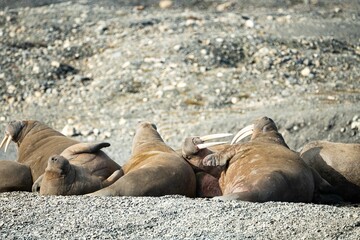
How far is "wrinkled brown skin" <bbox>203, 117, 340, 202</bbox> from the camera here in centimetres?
827

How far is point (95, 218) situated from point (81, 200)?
641 mm

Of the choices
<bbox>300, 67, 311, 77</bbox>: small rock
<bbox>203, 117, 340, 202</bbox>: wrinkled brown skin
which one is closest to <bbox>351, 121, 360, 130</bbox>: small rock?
<bbox>300, 67, 311, 77</bbox>: small rock

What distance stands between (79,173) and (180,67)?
7.43 metres

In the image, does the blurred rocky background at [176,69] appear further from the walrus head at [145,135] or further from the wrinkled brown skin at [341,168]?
the wrinkled brown skin at [341,168]

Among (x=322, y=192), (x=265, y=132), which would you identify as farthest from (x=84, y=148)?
(x=322, y=192)

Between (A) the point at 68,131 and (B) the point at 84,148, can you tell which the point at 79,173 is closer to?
(B) the point at 84,148

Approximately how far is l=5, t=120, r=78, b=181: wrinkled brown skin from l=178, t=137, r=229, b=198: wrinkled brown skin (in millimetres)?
1322

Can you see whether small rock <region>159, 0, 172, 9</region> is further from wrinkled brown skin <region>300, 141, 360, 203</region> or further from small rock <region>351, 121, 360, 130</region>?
wrinkled brown skin <region>300, 141, 360, 203</region>

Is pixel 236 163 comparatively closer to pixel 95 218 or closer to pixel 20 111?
pixel 95 218

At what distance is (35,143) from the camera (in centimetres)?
1073

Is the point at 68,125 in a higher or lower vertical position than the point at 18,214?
lower

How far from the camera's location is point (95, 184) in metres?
8.84

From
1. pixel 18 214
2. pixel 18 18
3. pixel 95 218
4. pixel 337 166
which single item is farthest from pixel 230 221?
pixel 18 18

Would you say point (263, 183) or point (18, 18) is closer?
point (263, 183)
